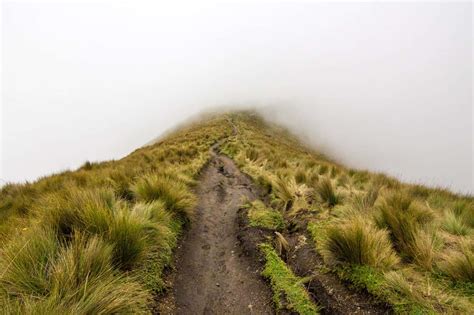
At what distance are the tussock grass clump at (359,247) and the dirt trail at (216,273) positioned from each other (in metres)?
1.46

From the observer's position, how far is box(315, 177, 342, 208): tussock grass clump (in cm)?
768

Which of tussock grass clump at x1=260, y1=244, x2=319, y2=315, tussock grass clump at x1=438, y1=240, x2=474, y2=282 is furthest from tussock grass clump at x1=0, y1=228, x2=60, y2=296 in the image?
tussock grass clump at x1=438, y1=240, x2=474, y2=282

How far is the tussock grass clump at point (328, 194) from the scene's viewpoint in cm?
768

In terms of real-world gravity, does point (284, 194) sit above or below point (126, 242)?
below

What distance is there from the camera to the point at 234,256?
614cm

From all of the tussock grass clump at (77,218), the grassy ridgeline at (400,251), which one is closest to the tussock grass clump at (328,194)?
the grassy ridgeline at (400,251)

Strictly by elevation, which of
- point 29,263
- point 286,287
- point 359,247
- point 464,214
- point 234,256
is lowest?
point 464,214

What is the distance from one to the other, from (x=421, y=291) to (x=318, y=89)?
164997mm

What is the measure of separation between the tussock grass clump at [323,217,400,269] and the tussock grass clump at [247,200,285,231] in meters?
2.36

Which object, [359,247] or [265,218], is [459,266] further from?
[265,218]

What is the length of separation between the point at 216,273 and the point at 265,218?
226 cm

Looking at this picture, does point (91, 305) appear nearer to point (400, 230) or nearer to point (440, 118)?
point (400, 230)

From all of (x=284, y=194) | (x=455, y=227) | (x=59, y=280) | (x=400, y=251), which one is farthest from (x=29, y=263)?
(x=455, y=227)

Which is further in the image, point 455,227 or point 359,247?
point 455,227
